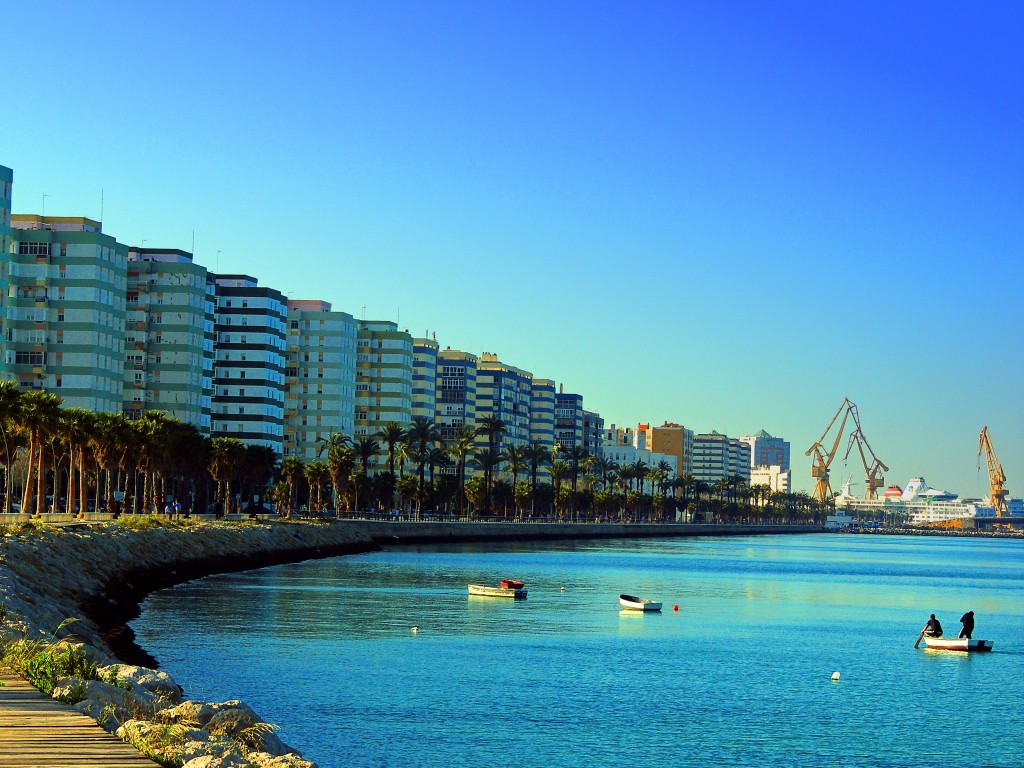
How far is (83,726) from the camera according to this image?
2156 centimetres

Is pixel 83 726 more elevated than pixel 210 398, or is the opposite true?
pixel 210 398

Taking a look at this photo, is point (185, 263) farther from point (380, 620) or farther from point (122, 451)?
point (380, 620)

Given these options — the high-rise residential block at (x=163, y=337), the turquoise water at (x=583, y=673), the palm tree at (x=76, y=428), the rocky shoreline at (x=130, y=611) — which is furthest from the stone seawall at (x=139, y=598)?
the high-rise residential block at (x=163, y=337)

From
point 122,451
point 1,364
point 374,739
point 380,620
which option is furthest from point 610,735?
point 1,364

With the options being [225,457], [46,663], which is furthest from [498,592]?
[46,663]

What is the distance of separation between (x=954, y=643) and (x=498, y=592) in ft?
99.7

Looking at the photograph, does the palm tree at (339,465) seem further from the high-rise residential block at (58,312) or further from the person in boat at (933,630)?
the person in boat at (933,630)

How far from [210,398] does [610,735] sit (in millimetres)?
165324

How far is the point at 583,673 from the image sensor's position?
52.4 m

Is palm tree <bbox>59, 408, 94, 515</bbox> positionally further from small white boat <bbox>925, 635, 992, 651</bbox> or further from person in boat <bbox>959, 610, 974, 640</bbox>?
person in boat <bbox>959, 610, 974, 640</bbox>

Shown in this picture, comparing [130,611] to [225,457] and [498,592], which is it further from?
[225,457]

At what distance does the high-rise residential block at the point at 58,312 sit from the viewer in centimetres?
16325

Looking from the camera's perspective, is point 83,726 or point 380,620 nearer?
point 83,726

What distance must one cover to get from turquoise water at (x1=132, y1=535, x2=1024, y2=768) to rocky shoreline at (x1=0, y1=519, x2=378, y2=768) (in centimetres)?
260
